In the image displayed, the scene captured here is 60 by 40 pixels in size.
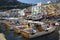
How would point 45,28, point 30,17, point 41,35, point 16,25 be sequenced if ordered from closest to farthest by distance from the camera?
point 41,35, point 45,28, point 16,25, point 30,17

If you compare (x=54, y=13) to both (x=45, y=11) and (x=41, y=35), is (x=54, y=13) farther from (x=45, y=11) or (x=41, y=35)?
(x=41, y=35)

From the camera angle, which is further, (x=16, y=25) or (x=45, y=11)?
(x=45, y=11)

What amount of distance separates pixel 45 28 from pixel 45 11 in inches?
240

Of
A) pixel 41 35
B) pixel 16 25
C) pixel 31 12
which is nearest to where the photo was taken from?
pixel 41 35

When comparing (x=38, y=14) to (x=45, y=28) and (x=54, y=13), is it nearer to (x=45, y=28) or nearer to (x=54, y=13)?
(x=54, y=13)

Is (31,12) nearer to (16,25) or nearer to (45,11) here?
(45,11)

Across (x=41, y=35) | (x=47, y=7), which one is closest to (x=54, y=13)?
(x=47, y=7)

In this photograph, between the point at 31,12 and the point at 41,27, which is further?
the point at 31,12

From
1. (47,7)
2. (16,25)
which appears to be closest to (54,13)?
(47,7)

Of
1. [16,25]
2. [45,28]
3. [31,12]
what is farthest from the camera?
[31,12]

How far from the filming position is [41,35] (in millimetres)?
10461

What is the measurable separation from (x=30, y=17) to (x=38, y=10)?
1116 millimetres

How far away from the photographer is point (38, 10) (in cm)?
1725

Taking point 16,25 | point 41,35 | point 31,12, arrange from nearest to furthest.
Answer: point 41,35
point 16,25
point 31,12
